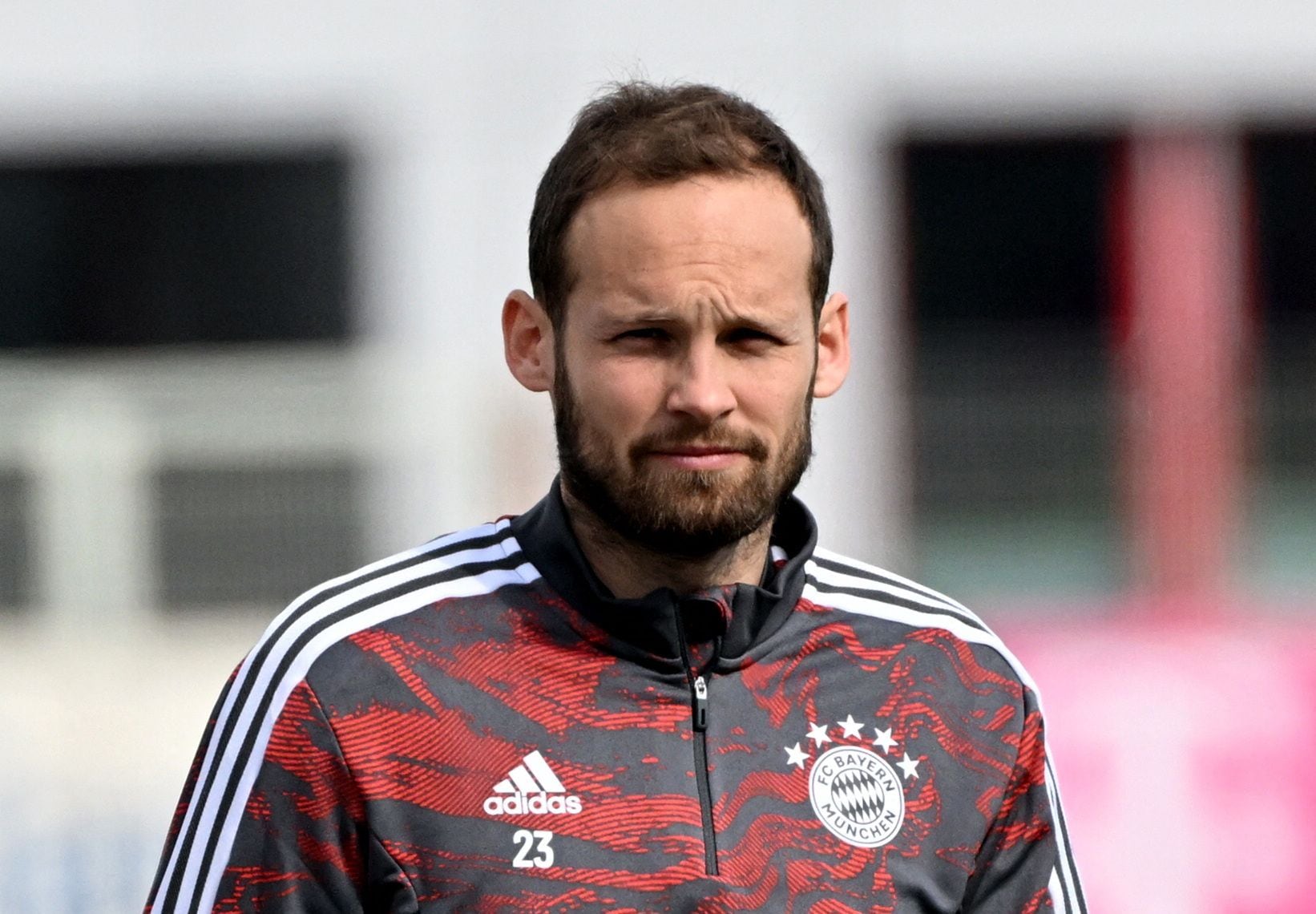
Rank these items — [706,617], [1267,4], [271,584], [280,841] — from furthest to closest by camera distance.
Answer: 1. [1267,4]
2. [271,584]
3. [706,617]
4. [280,841]

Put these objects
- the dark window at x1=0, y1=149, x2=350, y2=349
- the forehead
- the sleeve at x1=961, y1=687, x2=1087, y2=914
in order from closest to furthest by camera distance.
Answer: the forehead, the sleeve at x1=961, y1=687, x2=1087, y2=914, the dark window at x1=0, y1=149, x2=350, y2=349

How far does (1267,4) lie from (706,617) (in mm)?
8399

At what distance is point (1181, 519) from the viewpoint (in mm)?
9555

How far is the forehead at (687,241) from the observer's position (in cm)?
237

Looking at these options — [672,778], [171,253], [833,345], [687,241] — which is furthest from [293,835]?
[171,253]

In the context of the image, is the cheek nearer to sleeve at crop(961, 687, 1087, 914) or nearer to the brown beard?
the brown beard

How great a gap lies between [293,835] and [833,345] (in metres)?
0.88

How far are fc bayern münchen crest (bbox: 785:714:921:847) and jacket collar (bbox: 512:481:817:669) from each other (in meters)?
0.14

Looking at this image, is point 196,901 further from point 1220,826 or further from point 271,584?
point 271,584

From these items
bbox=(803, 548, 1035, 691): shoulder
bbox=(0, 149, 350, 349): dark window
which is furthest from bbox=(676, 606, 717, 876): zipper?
bbox=(0, 149, 350, 349): dark window

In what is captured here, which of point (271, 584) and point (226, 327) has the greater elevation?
point (226, 327)

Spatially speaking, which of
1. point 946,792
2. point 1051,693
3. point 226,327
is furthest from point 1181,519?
point 946,792

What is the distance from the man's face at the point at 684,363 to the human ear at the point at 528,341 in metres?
0.10

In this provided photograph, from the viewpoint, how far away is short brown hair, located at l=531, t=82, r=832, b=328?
243 centimetres
